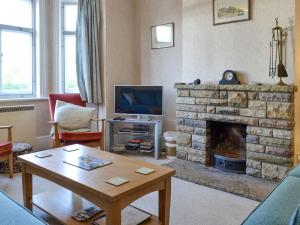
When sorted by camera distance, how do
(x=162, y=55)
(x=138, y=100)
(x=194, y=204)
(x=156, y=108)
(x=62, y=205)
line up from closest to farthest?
(x=62, y=205)
(x=194, y=204)
(x=156, y=108)
(x=138, y=100)
(x=162, y=55)

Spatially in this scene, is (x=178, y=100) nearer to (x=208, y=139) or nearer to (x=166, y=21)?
(x=208, y=139)

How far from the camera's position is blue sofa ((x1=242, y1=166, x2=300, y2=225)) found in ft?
3.49

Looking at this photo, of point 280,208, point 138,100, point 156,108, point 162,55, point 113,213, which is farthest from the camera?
point 162,55

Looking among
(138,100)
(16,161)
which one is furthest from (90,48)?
(16,161)

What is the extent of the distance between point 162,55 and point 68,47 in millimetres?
1636

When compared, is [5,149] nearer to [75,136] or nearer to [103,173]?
[75,136]

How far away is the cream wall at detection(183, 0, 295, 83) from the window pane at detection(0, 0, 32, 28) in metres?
2.51

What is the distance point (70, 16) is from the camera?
4.71m

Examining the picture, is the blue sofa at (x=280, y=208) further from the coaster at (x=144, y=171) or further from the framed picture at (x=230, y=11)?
the framed picture at (x=230, y=11)

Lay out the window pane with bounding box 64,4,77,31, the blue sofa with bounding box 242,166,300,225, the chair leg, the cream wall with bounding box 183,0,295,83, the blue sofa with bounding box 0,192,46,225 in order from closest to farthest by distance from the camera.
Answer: the blue sofa with bounding box 242,166,300,225 → the blue sofa with bounding box 0,192,46,225 → the cream wall with bounding box 183,0,295,83 → the chair leg → the window pane with bounding box 64,4,77,31

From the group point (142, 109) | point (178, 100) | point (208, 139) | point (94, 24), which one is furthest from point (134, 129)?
point (94, 24)

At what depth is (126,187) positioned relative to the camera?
1.69 metres

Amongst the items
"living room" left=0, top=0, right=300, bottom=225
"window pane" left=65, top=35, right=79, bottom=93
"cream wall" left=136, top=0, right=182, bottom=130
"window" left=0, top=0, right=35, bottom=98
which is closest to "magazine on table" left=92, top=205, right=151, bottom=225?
"living room" left=0, top=0, right=300, bottom=225

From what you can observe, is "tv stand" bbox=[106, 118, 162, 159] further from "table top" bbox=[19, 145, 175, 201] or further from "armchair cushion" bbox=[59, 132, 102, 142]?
"table top" bbox=[19, 145, 175, 201]
